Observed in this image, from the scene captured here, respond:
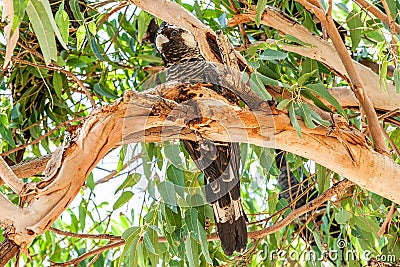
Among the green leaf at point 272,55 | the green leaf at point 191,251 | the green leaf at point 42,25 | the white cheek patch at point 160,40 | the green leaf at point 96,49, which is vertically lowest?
the green leaf at point 191,251

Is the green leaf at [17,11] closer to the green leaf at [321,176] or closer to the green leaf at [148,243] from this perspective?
the green leaf at [148,243]

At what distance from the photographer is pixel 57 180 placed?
3.28ft

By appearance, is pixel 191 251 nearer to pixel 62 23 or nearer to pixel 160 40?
pixel 62 23

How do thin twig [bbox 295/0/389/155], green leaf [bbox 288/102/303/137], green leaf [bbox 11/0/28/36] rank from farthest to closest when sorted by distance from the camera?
thin twig [bbox 295/0/389/155]
green leaf [bbox 288/102/303/137]
green leaf [bbox 11/0/28/36]

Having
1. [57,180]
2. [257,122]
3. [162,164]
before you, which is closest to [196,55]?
[162,164]

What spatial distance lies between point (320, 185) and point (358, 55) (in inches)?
25.5

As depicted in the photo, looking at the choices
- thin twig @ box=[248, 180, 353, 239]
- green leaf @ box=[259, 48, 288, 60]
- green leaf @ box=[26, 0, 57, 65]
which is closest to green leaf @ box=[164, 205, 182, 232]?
thin twig @ box=[248, 180, 353, 239]

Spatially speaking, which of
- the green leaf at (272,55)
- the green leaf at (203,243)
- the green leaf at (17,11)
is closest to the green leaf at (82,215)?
the green leaf at (203,243)

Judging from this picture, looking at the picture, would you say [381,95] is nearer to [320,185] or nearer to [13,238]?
[320,185]

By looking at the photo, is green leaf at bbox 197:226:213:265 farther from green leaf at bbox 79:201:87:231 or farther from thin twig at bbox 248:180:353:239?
green leaf at bbox 79:201:87:231

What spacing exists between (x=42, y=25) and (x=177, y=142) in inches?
Result: 29.0

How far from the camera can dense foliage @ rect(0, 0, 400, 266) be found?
125 centimetres

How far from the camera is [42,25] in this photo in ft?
2.67

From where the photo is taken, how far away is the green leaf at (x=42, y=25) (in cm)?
81
